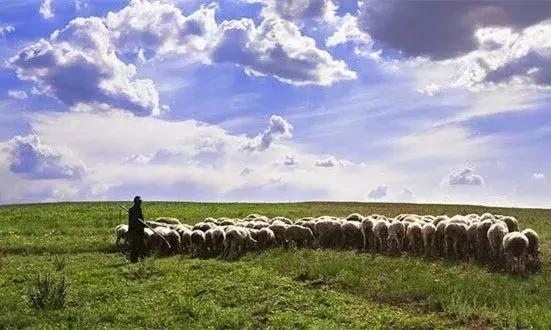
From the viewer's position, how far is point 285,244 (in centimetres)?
2680

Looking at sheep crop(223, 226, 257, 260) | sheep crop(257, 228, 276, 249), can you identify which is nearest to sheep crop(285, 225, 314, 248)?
sheep crop(257, 228, 276, 249)

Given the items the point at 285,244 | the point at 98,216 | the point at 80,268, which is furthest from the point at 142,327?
the point at 98,216

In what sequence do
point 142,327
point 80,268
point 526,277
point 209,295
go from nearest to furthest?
point 142,327 → point 209,295 → point 526,277 → point 80,268

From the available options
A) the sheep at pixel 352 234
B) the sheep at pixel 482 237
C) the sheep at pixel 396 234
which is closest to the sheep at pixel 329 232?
the sheep at pixel 352 234

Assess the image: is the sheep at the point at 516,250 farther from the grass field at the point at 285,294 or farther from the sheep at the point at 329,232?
the sheep at the point at 329,232

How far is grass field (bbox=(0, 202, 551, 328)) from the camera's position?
14750 millimetres

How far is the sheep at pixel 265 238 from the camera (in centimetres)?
2619

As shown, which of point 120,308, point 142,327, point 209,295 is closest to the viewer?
point 142,327

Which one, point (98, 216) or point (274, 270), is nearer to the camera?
point (274, 270)

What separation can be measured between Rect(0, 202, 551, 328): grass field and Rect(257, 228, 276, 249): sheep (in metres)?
2.03

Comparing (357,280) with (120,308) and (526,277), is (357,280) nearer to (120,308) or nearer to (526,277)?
(526,277)

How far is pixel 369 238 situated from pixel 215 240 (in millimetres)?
5942

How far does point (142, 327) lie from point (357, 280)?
607 centimetres

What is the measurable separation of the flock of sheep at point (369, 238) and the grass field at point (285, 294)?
137 cm
